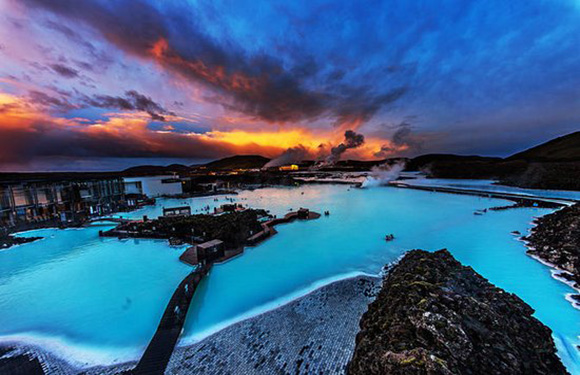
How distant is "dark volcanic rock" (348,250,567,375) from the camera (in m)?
4.55

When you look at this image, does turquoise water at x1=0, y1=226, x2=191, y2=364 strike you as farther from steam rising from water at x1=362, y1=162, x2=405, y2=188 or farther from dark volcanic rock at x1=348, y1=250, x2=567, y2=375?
steam rising from water at x1=362, y1=162, x2=405, y2=188

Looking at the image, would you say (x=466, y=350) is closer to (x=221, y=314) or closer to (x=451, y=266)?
Answer: (x=451, y=266)

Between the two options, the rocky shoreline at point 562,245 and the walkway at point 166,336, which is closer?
the walkway at point 166,336

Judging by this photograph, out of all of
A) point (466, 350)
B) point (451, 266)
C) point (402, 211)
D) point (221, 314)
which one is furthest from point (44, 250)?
point (402, 211)

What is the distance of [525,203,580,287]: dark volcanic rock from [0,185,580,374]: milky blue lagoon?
90 centimetres

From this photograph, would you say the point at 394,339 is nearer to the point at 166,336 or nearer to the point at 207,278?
the point at 166,336

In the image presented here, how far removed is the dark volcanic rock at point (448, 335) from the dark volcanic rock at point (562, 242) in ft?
28.0

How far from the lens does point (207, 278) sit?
12453mm

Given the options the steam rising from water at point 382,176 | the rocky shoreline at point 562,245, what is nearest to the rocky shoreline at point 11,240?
the rocky shoreline at point 562,245

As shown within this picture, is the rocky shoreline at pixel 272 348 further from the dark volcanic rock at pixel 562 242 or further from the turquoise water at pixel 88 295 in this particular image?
the dark volcanic rock at pixel 562 242

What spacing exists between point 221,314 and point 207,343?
210 centimetres

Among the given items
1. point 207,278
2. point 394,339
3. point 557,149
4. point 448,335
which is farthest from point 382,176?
point 557,149

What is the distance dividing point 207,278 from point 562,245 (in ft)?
74.1

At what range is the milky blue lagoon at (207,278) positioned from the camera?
28.2 feet
